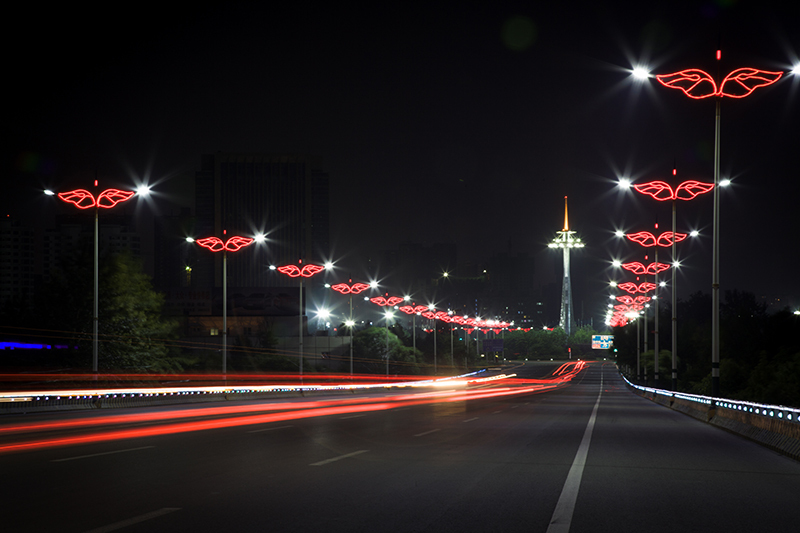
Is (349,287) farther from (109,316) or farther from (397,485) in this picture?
(397,485)

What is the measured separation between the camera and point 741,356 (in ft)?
262

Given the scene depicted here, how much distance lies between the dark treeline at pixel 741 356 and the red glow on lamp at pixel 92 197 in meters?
27.0

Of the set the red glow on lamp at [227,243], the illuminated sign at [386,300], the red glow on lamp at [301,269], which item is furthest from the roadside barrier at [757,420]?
the illuminated sign at [386,300]

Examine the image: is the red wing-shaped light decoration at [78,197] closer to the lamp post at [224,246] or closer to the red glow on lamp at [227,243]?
the lamp post at [224,246]

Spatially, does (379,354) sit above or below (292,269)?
below

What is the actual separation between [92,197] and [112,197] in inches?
39.1

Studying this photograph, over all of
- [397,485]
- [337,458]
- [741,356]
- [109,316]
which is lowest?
[741,356]

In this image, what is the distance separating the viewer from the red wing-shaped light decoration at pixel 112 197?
35625 mm

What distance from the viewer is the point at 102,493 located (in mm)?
10328

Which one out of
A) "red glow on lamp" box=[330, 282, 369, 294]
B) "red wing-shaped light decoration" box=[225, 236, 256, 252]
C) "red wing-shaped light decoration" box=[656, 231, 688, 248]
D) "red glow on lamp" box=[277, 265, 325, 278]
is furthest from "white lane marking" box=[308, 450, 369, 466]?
"red glow on lamp" box=[330, 282, 369, 294]

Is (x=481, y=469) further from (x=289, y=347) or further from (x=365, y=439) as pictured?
(x=289, y=347)

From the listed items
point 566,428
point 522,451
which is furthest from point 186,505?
point 566,428

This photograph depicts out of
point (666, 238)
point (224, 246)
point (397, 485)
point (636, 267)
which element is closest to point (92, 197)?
point (224, 246)

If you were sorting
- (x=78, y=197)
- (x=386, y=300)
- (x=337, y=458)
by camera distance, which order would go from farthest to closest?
(x=386, y=300) < (x=78, y=197) < (x=337, y=458)
